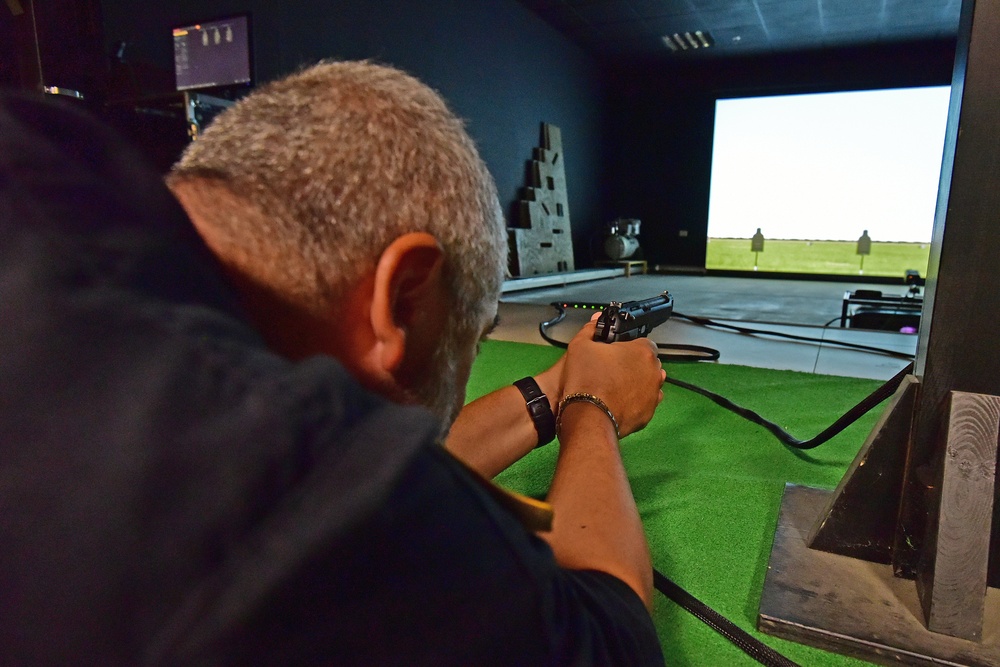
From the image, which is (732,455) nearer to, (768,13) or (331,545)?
(331,545)

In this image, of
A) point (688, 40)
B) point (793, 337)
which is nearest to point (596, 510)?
point (793, 337)

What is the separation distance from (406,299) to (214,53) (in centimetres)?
284

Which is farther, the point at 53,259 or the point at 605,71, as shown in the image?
the point at 605,71

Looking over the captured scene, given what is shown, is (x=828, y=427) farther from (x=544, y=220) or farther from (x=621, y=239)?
(x=621, y=239)

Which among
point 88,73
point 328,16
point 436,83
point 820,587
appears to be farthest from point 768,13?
point 820,587

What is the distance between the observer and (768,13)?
571 cm

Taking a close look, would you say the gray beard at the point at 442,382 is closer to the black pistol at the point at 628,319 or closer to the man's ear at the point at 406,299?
the man's ear at the point at 406,299

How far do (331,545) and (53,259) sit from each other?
132 mm

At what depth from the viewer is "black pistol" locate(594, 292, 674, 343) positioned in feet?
2.54

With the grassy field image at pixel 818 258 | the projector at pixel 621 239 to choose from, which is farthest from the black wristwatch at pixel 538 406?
the grassy field image at pixel 818 258

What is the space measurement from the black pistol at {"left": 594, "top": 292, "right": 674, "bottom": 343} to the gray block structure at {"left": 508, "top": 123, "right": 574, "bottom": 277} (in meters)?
4.50

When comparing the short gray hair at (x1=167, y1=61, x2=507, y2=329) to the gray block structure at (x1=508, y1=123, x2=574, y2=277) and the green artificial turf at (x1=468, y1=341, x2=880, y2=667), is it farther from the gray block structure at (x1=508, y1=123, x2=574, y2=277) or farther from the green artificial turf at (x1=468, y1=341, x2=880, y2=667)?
the gray block structure at (x1=508, y1=123, x2=574, y2=277)

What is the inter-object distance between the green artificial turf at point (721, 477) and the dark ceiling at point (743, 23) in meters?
5.22

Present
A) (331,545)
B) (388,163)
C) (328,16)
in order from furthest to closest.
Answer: (328,16) < (388,163) < (331,545)
